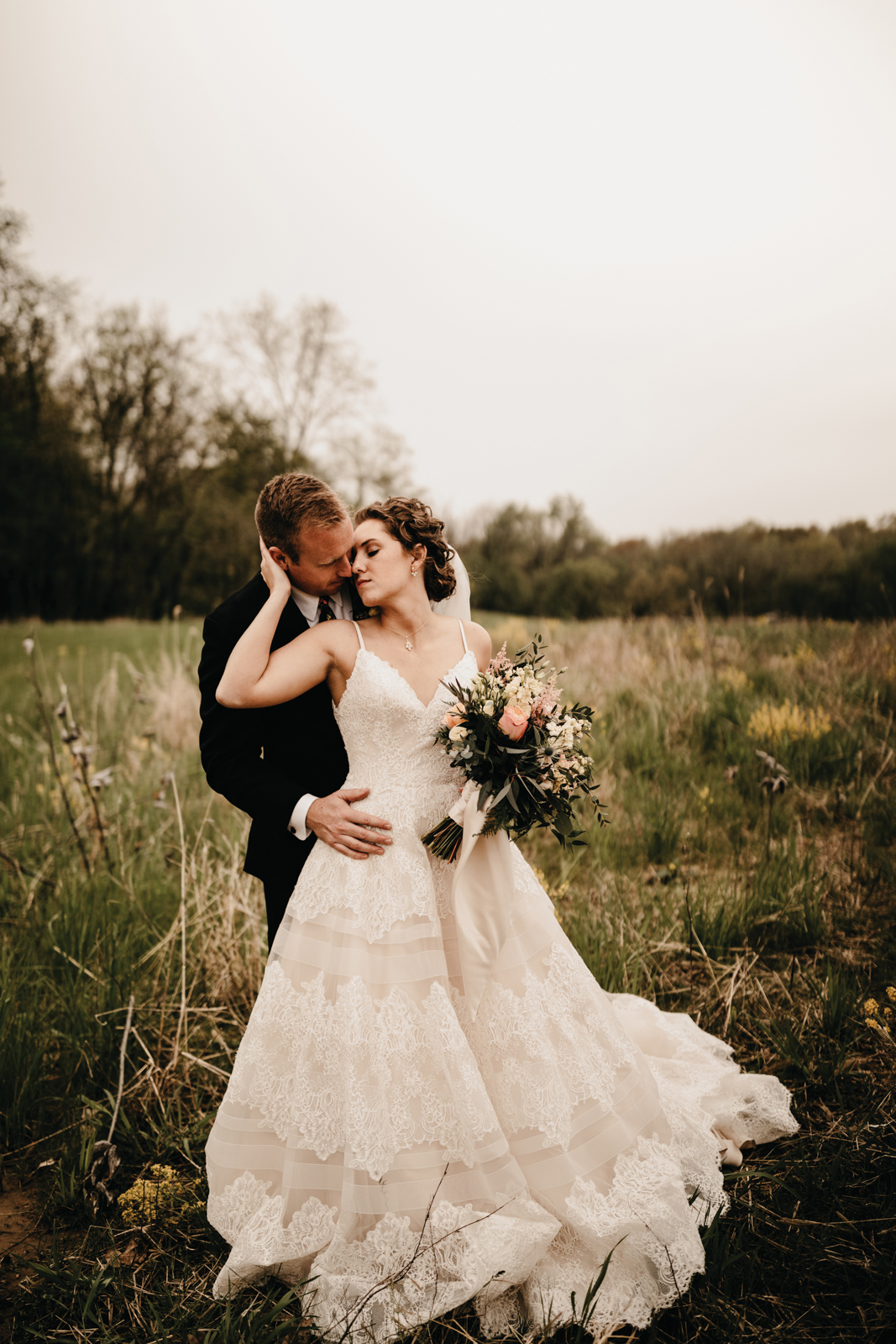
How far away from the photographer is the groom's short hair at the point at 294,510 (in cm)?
247

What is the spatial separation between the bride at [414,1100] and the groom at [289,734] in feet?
0.28

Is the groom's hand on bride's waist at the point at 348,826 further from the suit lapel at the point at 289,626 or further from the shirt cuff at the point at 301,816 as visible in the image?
the suit lapel at the point at 289,626

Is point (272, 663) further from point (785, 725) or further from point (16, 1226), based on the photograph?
point (785, 725)

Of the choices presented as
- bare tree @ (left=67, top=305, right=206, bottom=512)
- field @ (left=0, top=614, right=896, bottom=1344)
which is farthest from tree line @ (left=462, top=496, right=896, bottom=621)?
bare tree @ (left=67, top=305, right=206, bottom=512)

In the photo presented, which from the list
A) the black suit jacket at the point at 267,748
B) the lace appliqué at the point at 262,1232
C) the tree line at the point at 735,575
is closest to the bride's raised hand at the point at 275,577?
the black suit jacket at the point at 267,748

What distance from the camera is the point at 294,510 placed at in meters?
2.46

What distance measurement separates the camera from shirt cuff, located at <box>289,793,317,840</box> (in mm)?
2504

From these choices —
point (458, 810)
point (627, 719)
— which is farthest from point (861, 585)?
point (458, 810)

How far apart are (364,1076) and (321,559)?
5.55ft

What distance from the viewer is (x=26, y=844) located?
196 inches

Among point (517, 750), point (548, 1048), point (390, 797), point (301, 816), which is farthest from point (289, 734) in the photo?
point (548, 1048)

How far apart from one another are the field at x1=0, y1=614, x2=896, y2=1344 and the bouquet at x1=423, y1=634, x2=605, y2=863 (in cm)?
143

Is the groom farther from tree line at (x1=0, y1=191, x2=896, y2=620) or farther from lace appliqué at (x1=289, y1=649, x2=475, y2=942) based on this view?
tree line at (x1=0, y1=191, x2=896, y2=620)

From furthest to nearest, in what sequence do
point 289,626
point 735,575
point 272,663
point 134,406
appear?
1. point 134,406
2. point 735,575
3. point 289,626
4. point 272,663
